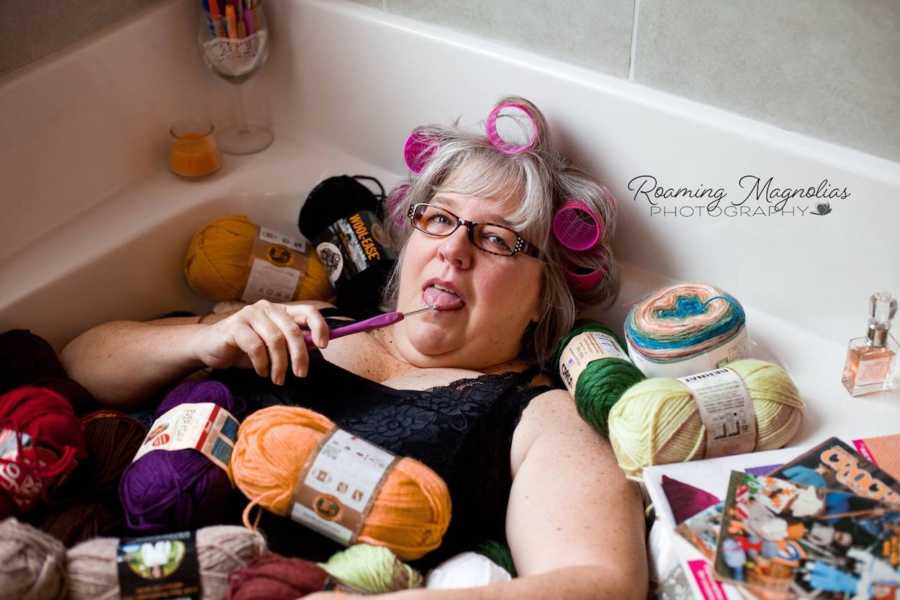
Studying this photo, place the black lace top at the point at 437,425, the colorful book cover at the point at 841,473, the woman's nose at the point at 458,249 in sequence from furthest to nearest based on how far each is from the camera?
the woman's nose at the point at 458,249 → the black lace top at the point at 437,425 → the colorful book cover at the point at 841,473

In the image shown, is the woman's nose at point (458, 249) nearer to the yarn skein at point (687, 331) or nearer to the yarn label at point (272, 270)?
the yarn skein at point (687, 331)

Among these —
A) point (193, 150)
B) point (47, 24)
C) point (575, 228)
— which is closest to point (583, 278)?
point (575, 228)

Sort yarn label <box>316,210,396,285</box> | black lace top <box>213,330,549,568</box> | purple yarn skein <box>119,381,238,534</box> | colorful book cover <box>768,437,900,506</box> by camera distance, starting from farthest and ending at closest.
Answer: yarn label <box>316,210,396,285</box> → black lace top <box>213,330,549,568</box> → purple yarn skein <box>119,381,238,534</box> → colorful book cover <box>768,437,900,506</box>

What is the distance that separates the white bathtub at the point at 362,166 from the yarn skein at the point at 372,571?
0.56 m

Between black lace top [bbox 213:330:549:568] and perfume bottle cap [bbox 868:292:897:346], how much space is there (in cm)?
46

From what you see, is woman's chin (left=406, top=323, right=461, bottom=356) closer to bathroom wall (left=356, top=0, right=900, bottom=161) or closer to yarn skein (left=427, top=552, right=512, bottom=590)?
yarn skein (left=427, top=552, right=512, bottom=590)

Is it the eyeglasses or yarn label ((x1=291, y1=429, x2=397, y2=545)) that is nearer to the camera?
yarn label ((x1=291, y1=429, x2=397, y2=545))

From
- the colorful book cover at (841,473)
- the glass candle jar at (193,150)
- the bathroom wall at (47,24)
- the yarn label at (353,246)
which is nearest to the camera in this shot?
the colorful book cover at (841,473)

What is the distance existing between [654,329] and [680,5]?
0.47 m

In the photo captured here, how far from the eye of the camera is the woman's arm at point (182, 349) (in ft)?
4.53

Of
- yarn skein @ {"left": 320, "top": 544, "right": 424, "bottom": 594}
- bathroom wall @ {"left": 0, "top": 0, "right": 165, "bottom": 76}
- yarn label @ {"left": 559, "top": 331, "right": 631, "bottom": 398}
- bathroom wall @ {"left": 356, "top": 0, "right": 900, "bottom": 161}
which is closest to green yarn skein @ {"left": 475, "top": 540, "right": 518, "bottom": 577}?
yarn skein @ {"left": 320, "top": 544, "right": 424, "bottom": 594}

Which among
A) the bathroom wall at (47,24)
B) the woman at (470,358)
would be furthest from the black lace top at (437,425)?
the bathroom wall at (47,24)

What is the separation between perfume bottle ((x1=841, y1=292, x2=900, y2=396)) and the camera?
1327 millimetres

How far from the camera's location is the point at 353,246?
1.73m
